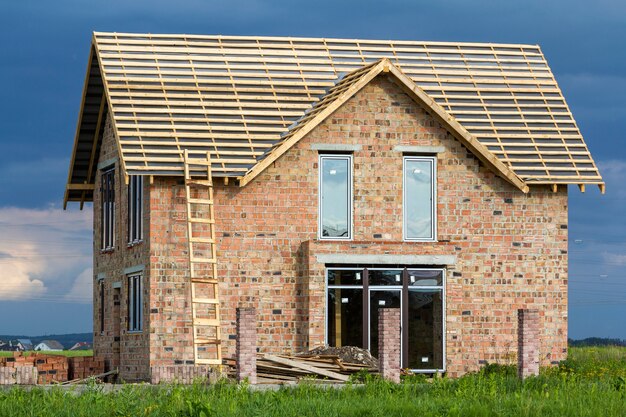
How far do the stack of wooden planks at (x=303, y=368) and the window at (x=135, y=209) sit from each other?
5838 millimetres

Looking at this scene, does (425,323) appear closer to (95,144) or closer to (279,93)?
(279,93)

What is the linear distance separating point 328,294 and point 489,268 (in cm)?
463

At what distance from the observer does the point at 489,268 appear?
110ft

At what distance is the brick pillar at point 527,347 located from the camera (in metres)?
28.5

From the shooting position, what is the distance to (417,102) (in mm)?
33812

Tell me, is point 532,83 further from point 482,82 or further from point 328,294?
point 328,294

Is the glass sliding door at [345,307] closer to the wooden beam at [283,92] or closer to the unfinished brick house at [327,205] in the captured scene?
the unfinished brick house at [327,205]

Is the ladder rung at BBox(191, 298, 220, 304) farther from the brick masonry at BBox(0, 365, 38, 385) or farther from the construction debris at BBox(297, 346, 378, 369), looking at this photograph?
the brick masonry at BBox(0, 365, 38, 385)

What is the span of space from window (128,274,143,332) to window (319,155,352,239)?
5.27 m

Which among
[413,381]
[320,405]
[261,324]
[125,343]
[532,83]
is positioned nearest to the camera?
[320,405]

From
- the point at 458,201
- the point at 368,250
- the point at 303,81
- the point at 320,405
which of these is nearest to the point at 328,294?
the point at 368,250

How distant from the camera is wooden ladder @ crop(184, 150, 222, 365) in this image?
31.0 metres

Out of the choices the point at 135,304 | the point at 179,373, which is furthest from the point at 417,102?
the point at 179,373

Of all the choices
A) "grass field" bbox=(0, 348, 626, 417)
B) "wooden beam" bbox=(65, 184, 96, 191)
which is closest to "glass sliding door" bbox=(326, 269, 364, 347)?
"grass field" bbox=(0, 348, 626, 417)
